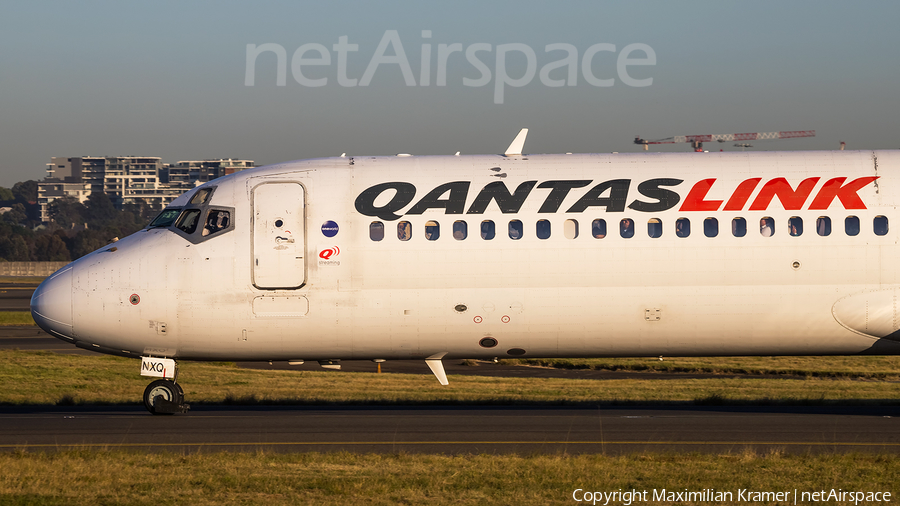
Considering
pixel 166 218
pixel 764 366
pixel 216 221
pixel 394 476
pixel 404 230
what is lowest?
pixel 394 476

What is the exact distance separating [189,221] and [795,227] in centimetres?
1167

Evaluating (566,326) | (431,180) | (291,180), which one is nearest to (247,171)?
(291,180)

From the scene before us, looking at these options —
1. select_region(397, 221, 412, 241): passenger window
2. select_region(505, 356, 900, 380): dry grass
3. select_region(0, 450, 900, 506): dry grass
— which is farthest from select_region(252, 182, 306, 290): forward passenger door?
select_region(505, 356, 900, 380): dry grass

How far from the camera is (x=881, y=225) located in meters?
18.6

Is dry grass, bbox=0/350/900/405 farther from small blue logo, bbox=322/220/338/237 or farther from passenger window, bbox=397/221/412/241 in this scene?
small blue logo, bbox=322/220/338/237

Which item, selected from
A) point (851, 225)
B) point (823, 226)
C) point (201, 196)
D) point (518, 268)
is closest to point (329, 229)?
point (201, 196)

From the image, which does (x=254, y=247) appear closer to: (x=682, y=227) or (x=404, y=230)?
(x=404, y=230)

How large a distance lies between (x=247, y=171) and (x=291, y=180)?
1175 mm

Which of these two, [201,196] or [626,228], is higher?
[201,196]

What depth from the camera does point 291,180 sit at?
1950 cm

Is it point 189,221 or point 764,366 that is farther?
point 764,366

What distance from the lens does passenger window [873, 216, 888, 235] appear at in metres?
18.6

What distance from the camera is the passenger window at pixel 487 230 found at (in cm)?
1873

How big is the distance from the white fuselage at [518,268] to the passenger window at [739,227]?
7 cm
